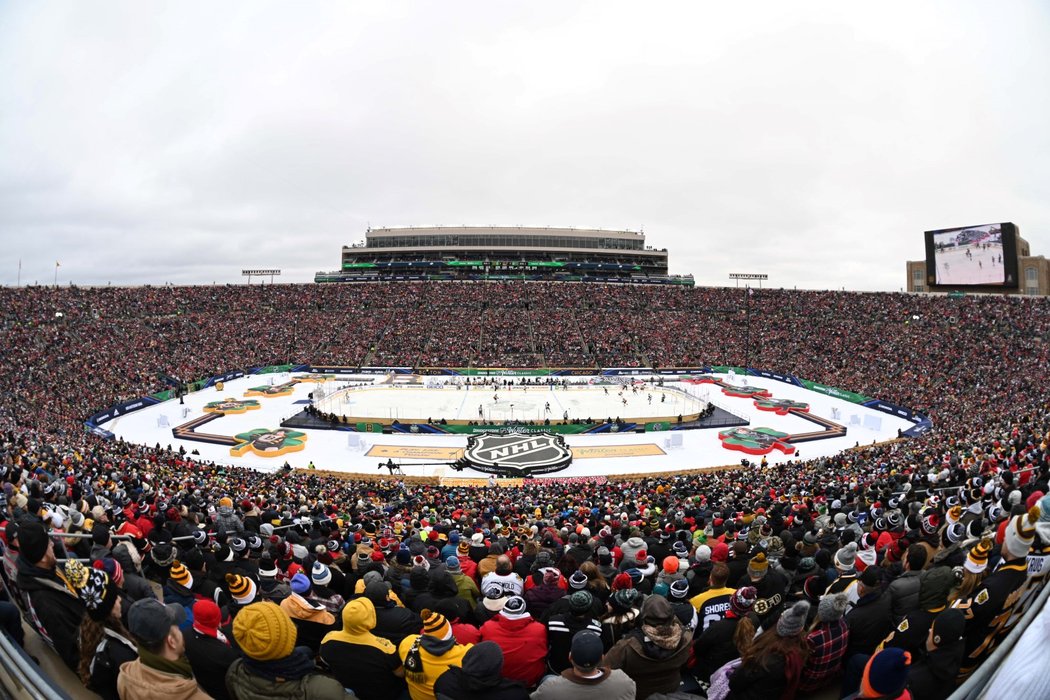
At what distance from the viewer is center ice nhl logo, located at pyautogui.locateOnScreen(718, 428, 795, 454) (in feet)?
97.6

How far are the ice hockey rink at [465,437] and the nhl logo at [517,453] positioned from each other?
0.88 m

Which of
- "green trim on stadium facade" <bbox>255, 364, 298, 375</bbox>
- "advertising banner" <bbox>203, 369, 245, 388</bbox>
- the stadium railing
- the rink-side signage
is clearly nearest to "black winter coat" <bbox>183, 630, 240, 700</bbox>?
the stadium railing

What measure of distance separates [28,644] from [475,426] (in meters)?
30.4

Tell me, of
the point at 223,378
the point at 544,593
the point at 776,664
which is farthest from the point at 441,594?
the point at 223,378

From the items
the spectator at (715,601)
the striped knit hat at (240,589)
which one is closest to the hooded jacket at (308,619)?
the striped knit hat at (240,589)

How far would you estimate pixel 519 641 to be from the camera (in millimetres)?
4238

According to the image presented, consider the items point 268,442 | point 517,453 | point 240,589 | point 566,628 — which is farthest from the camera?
point 268,442

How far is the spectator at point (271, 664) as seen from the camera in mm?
3191

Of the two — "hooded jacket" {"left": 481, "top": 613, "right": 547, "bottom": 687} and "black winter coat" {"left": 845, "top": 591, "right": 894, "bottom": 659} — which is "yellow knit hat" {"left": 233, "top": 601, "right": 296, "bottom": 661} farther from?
"black winter coat" {"left": 845, "top": 591, "right": 894, "bottom": 659}

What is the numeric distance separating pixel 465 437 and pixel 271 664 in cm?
2979

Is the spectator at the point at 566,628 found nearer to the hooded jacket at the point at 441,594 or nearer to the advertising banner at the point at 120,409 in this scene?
the hooded jacket at the point at 441,594

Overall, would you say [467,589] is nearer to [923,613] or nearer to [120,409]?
[923,613]

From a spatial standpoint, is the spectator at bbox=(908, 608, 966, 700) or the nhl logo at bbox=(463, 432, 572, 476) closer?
the spectator at bbox=(908, 608, 966, 700)

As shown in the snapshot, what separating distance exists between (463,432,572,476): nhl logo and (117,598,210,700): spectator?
23622 mm
